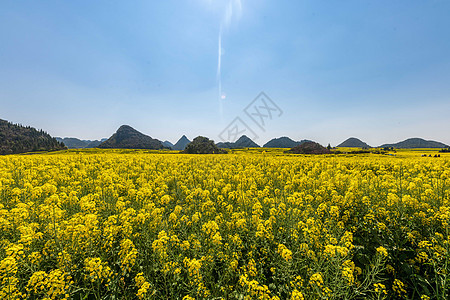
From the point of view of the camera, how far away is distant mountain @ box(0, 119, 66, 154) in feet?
319

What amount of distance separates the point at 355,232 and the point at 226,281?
3.57 meters

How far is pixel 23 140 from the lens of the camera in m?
129

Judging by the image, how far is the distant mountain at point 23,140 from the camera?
319 ft

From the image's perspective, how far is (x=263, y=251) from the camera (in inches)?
135

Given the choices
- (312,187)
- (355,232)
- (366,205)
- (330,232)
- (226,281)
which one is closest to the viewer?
(226,281)

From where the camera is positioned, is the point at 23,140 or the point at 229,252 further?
the point at 23,140

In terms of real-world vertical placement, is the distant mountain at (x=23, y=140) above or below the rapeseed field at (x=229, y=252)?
above

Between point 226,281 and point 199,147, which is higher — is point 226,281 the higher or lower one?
the lower one

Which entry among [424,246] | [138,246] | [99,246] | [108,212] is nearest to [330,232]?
[424,246]

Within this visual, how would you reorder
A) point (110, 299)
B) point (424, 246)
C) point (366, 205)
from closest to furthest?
point (110, 299)
point (424, 246)
point (366, 205)

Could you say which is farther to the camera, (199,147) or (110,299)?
(199,147)

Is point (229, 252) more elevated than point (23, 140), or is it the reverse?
point (23, 140)

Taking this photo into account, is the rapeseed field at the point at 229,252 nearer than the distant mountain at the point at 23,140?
Yes

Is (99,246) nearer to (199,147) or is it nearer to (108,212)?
(108,212)
